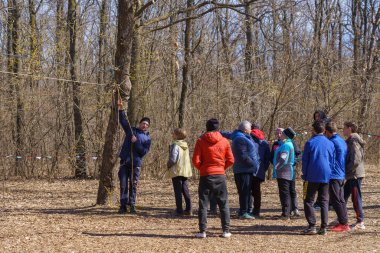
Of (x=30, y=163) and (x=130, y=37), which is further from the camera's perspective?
(x=30, y=163)

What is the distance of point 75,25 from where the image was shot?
1767 cm

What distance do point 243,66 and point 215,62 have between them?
1636 mm

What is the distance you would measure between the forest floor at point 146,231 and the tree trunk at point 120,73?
0.64 metres

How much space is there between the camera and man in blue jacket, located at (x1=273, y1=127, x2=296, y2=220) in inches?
362

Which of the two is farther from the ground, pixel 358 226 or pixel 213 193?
pixel 213 193

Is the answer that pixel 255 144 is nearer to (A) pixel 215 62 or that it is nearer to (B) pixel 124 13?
(B) pixel 124 13

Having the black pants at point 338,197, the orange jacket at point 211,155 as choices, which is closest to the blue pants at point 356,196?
the black pants at point 338,197

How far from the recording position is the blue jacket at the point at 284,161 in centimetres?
920

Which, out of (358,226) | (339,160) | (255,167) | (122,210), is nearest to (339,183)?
(339,160)

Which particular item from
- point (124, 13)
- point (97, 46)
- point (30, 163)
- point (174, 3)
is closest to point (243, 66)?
point (174, 3)

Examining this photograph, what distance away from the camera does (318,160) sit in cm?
788

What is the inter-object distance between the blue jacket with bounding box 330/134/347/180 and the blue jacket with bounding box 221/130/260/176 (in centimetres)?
149

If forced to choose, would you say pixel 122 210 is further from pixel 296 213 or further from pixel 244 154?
pixel 296 213

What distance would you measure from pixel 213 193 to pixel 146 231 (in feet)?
4.00
